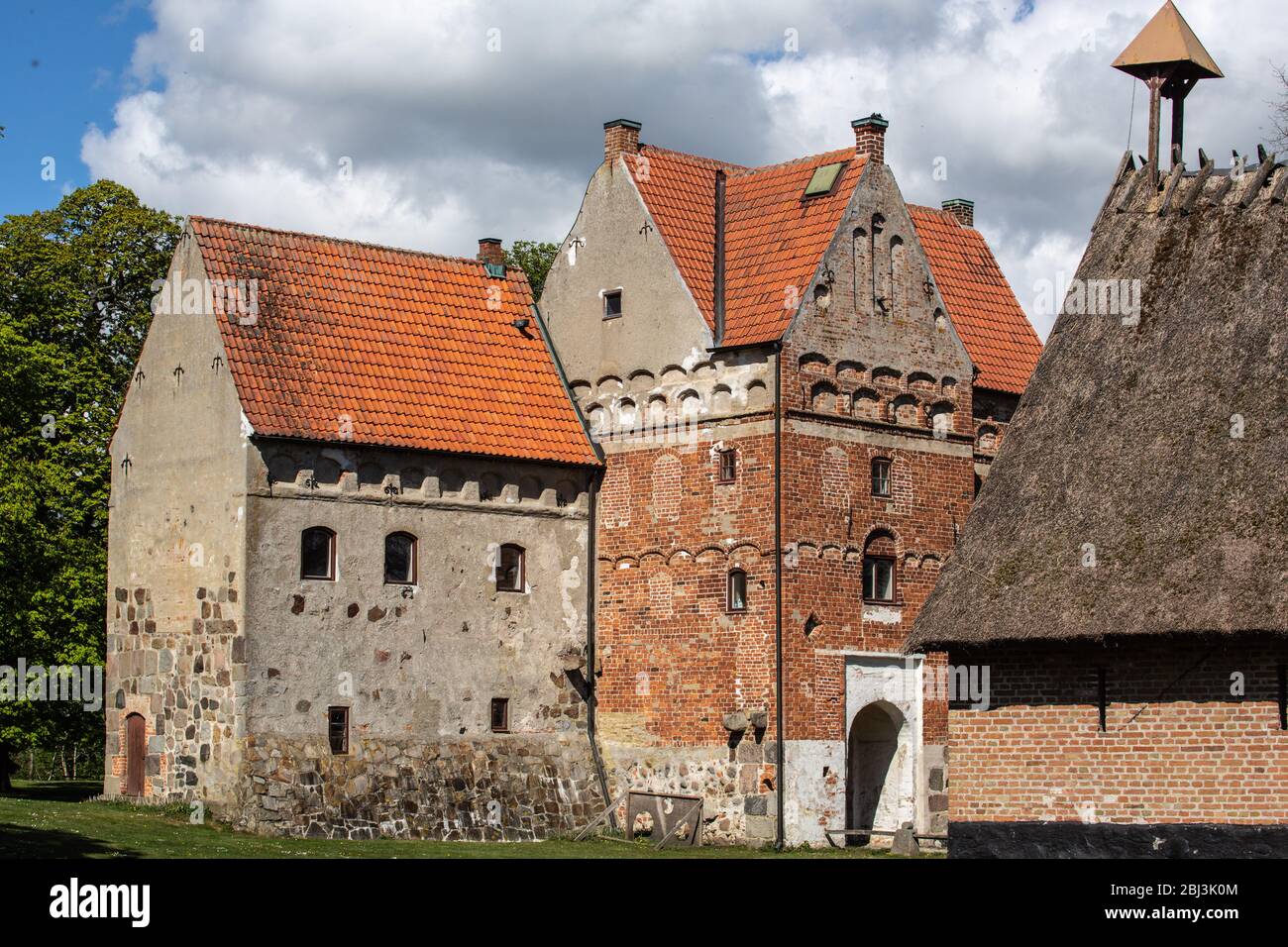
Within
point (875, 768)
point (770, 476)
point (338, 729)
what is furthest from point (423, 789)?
point (875, 768)

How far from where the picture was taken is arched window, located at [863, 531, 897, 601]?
36.7 metres

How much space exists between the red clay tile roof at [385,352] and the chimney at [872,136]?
23.4 feet

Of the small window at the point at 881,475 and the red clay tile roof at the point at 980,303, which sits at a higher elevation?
the red clay tile roof at the point at 980,303

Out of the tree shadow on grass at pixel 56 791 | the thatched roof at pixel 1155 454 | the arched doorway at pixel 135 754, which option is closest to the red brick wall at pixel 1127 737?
the thatched roof at pixel 1155 454

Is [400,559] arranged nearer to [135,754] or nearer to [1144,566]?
[135,754]

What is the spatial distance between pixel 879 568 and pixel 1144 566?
1172 cm

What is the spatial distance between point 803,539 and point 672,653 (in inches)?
126

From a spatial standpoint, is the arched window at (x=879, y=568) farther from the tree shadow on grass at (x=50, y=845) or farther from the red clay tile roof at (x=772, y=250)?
the tree shadow on grass at (x=50, y=845)

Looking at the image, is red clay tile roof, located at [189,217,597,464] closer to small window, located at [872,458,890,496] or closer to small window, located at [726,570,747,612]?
small window, located at [726,570,747,612]

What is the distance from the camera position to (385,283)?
37.8 m

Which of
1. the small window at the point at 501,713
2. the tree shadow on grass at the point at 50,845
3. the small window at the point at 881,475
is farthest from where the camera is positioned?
the small window at the point at 881,475

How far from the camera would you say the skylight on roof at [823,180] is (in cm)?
3750

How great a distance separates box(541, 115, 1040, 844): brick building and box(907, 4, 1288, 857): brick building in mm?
7571
